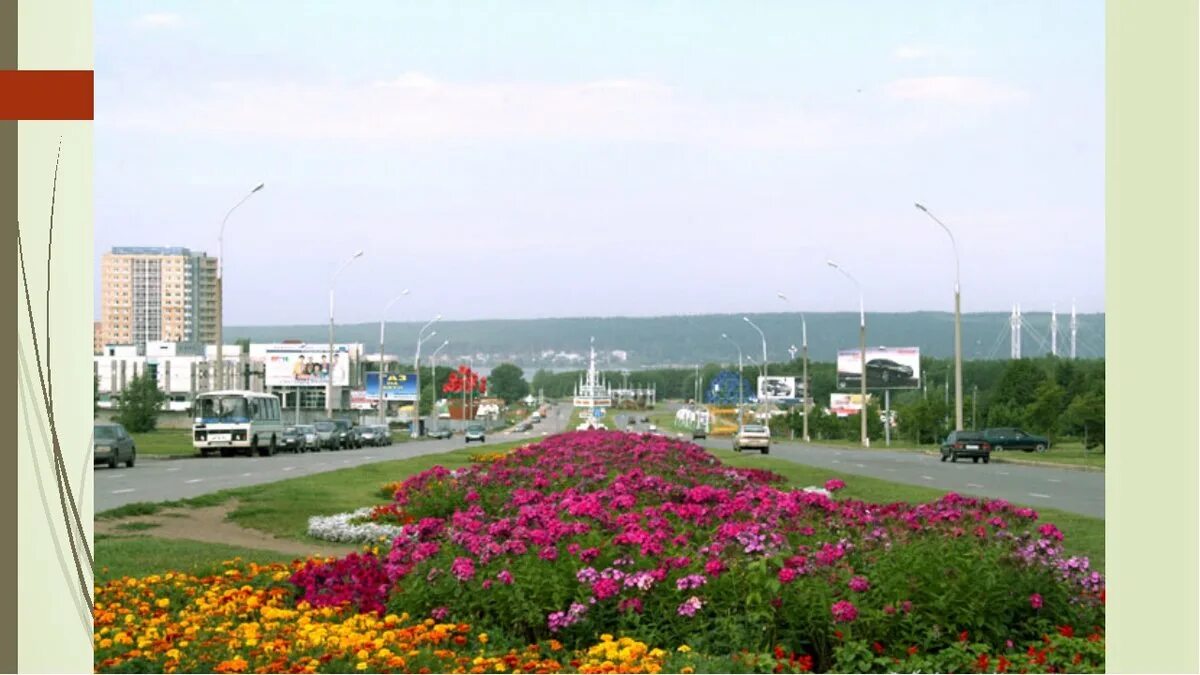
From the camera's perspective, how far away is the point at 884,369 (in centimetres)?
9731

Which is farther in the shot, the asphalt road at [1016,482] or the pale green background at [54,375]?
the asphalt road at [1016,482]

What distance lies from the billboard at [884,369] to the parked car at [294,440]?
4744 cm

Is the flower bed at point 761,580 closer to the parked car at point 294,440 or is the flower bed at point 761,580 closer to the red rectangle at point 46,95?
the red rectangle at point 46,95

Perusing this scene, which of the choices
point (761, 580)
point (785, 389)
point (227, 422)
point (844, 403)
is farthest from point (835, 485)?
point (844, 403)

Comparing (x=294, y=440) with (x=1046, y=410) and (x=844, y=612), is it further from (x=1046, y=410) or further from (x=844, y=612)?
(x=844, y=612)

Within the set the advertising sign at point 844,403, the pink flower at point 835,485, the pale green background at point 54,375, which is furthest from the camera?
the advertising sign at point 844,403

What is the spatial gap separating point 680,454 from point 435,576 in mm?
13696

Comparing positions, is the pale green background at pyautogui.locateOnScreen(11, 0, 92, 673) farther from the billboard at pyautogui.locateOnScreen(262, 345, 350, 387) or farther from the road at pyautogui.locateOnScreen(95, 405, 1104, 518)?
the billboard at pyautogui.locateOnScreen(262, 345, 350, 387)

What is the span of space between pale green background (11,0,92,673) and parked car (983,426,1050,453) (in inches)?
2219

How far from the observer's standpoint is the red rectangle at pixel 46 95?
12.5ft

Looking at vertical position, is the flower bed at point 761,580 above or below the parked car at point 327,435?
above

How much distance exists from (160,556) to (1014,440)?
50.1m

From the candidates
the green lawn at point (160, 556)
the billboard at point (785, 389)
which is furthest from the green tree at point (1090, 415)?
the billboard at point (785, 389)

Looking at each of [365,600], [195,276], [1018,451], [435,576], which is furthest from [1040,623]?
[195,276]
